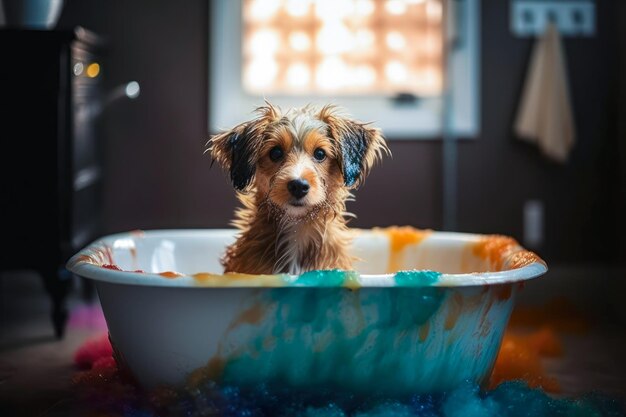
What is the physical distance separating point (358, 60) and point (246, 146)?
6.61 ft

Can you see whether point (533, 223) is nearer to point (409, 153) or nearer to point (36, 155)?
point (409, 153)

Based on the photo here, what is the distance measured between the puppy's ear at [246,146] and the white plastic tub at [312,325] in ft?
0.79

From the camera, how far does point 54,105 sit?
2551 mm

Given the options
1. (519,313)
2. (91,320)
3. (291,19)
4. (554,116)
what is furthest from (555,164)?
(91,320)

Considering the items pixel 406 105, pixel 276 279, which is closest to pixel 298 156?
pixel 276 279

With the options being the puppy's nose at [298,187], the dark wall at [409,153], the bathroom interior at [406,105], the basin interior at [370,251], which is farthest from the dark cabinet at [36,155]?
the puppy's nose at [298,187]

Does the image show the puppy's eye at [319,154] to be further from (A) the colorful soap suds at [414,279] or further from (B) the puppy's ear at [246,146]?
(A) the colorful soap suds at [414,279]

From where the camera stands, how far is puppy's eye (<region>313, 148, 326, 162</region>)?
1.65m

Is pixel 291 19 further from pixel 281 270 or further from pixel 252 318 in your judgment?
pixel 252 318

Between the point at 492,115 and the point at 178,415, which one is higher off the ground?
the point at 492,115

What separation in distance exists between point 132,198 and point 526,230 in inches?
70.7

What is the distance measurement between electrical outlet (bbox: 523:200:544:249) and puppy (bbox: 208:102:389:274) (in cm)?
194

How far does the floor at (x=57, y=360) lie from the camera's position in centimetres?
182

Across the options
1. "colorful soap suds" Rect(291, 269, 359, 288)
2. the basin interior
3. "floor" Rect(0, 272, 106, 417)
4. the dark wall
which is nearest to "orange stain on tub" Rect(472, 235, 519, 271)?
the basin interior
